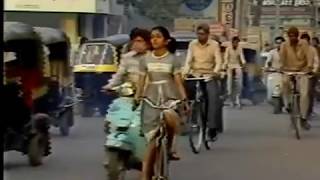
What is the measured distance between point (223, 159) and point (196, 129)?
0.96 m

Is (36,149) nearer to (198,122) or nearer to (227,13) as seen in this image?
(198,122)

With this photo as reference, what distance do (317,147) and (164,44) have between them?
5.43 meters

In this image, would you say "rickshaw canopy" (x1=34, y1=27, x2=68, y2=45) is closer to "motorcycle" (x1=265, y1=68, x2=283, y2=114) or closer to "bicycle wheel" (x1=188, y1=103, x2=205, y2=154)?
"bicycle wheel" (x1=188, y1=103, x2=205, y2=154)

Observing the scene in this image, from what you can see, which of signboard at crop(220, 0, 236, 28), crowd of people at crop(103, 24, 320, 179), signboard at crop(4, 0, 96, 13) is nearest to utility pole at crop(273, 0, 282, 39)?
signboard at crop(220, 0, 236, 28)

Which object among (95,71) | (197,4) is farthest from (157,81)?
(197,4)

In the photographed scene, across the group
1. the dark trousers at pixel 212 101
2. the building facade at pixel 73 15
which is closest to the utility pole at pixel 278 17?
the building facade at pixel 73 15

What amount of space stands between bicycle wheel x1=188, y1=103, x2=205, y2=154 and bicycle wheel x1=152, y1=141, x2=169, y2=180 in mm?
4278

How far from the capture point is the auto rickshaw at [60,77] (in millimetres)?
14696

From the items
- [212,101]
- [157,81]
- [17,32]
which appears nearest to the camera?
[157,81]

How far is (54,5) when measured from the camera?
3447 cm

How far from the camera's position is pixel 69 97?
16.1 meters

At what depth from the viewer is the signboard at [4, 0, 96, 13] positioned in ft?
109

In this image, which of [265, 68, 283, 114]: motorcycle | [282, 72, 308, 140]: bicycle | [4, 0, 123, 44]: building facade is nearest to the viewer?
[282, 72, 308, 140]: bicycle

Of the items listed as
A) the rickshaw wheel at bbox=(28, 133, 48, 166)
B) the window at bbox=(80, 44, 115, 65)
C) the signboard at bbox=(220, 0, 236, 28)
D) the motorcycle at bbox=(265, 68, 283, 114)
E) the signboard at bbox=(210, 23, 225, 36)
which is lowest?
the motorcycle at bbox=(265, 68, 283, 114)
